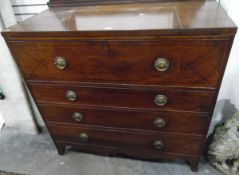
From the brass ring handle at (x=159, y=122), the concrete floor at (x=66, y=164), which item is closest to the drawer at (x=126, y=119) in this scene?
the brass ring handle at (x=159, y=122)

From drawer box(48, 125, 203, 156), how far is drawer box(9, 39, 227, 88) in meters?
0.39

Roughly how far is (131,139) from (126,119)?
17 centimetres

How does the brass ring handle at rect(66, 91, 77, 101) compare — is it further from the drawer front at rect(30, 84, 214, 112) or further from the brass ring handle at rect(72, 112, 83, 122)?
the brass ring handle at rect(72, 112, 83, 122)

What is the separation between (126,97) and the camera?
1.11 metres

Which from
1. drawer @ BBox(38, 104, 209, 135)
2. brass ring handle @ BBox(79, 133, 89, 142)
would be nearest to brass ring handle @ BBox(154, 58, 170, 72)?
drawer @ BBox(38, 104, 209, 135)

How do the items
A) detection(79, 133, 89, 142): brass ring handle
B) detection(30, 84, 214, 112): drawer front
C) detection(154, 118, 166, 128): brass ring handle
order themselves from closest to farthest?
detection(30, 84, 214, 112): drawer front < detection(154, 118, 166, 128): brass ring handle < detection(79, 133, 89, 142): brass ring handle

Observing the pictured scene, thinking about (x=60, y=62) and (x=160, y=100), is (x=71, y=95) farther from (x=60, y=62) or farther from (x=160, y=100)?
(x=160, y=100)

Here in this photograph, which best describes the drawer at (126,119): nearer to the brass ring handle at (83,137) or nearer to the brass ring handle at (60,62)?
the brass ring handle at (83,137)

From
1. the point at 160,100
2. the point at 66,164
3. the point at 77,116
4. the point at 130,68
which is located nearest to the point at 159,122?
the point at 160,100

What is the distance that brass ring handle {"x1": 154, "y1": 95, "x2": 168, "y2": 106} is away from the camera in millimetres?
1054

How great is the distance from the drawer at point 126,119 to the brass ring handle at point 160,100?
0.08 meters

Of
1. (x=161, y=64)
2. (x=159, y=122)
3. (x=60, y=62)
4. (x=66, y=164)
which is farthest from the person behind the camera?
(x=66, y=164)

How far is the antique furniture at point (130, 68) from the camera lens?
0.88 meters

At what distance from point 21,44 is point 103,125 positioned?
64 centimetres
